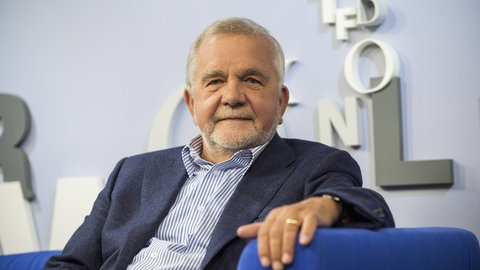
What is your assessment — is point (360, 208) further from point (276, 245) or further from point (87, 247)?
point (87, 247)

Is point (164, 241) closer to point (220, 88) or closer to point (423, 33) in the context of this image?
point (220, 88)

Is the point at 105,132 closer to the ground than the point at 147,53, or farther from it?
closer to the ground

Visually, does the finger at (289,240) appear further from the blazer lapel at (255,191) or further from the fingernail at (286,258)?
the blazer lapel at (255,191)

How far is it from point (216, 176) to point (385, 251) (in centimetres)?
77

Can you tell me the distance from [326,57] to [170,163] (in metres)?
0.81

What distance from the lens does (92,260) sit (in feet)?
7.61

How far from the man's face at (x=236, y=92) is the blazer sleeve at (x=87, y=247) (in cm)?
42

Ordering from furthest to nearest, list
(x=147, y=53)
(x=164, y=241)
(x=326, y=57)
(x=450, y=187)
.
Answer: (x=147, y=53), (x=326, y=57), (x=450, y=187), (x=164, y=241)

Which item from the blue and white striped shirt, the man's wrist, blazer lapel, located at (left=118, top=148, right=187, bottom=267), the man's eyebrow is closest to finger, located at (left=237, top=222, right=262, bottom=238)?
the man's wrist

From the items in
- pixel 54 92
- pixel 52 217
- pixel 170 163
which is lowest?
pixel 52 217

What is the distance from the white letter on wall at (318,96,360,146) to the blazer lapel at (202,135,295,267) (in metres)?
0.56

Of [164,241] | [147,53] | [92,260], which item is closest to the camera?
[164,241]

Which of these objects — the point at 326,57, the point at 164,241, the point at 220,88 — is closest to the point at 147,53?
the point at 326,57

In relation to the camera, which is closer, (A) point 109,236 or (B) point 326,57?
(A) point 109,236
